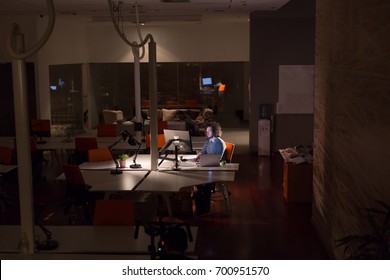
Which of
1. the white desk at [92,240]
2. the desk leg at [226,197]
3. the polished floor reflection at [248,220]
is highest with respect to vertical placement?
the white desk at [92,240]

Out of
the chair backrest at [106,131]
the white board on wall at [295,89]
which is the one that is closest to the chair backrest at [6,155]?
the chair backrest at [106,131]

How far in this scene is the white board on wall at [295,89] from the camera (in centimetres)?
1440

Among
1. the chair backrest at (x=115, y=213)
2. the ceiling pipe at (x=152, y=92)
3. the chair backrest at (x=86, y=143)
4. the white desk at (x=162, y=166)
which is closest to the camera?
the chair backrest at (x=115, y=213)

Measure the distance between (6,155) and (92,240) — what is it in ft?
16.0

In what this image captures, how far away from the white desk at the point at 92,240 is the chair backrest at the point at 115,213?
0.36 feet

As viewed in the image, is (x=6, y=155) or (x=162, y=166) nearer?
(x=162, y=166)

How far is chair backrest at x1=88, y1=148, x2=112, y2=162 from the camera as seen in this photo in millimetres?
9656

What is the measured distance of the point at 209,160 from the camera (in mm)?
8898

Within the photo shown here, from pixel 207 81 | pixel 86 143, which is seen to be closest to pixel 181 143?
pixel 86 143

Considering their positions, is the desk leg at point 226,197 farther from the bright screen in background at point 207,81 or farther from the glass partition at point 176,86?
the bright screen in background at point 207,81

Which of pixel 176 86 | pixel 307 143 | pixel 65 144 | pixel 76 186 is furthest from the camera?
pixel 176 86

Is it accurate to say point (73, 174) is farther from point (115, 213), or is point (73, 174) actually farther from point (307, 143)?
point (307, 143)

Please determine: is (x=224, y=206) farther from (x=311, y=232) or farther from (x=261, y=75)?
(x=261, y=75)

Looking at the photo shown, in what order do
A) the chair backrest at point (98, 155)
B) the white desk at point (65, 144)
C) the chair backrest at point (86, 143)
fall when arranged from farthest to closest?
the white desk at point (65, 144) < the chair backrest at point (86, 143) < the chair backrest at point (98, 155)
